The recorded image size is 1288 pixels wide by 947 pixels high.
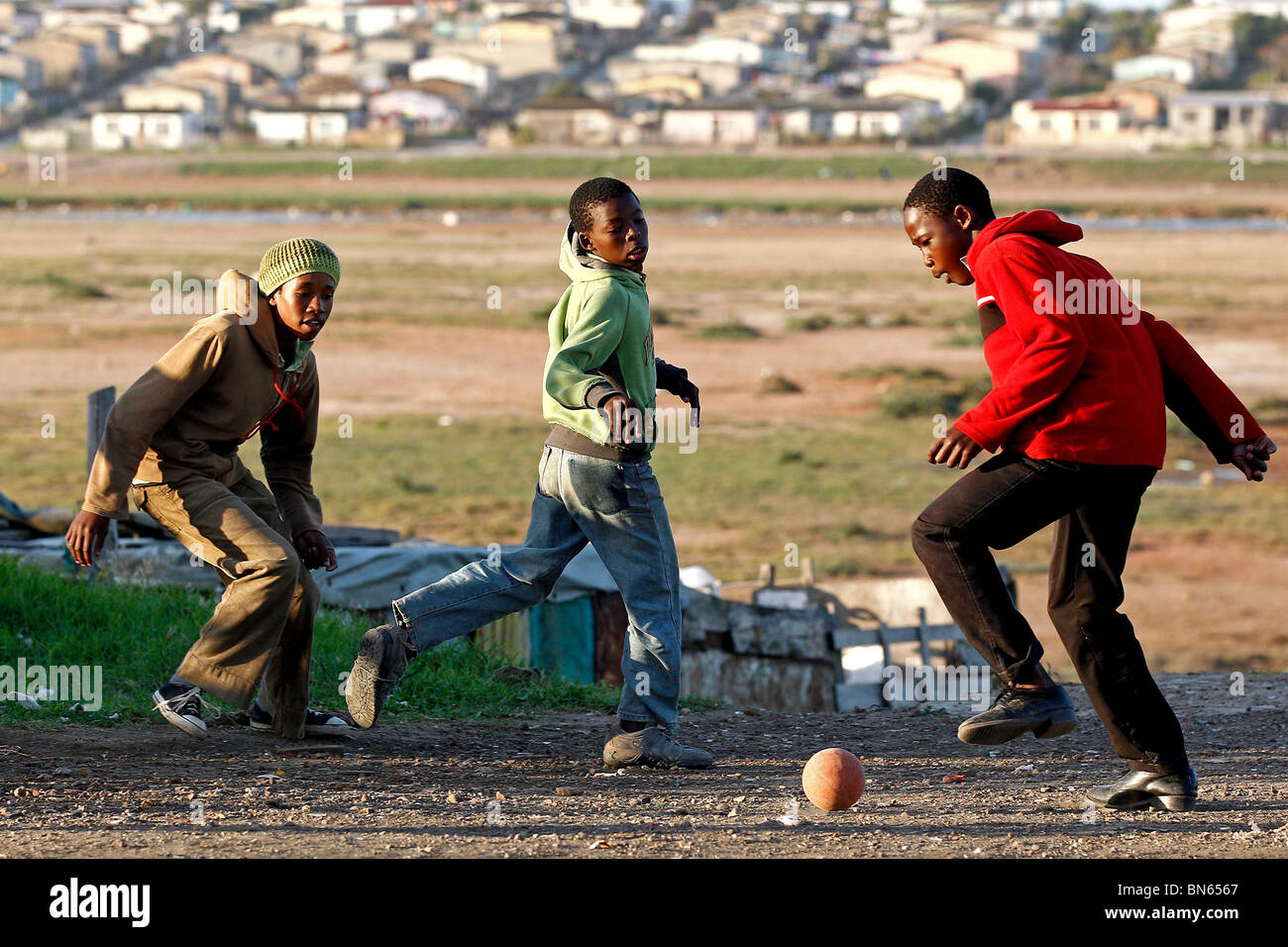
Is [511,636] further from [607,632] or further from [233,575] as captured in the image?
[233,575]

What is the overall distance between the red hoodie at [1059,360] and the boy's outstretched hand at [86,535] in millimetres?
2662

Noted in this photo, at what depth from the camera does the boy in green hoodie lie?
545 centimetres

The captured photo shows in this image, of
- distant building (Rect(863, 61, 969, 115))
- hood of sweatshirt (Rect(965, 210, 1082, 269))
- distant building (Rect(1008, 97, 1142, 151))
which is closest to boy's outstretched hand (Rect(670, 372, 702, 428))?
hood of sweatshirt (Rect(965, 210, 1082, 269))

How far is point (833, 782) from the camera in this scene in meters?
5.05

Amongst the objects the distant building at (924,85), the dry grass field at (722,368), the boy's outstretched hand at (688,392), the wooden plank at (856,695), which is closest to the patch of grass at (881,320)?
the dry grass field at (722,368)

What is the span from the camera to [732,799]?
534 centimetres

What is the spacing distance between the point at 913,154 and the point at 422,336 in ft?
176

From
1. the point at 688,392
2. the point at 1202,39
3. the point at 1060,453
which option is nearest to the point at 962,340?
the point at 688,392

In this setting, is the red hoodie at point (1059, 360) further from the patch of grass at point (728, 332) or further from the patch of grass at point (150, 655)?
the patch of grass at point (728, 332)

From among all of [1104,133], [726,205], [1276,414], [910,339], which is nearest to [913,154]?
[1104,133]

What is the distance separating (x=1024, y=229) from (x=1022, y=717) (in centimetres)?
142

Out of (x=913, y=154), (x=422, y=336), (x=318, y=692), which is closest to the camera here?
(x=318, y=692)

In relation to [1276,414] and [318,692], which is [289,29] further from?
[318,692]

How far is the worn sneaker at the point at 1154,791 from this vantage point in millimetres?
5023
